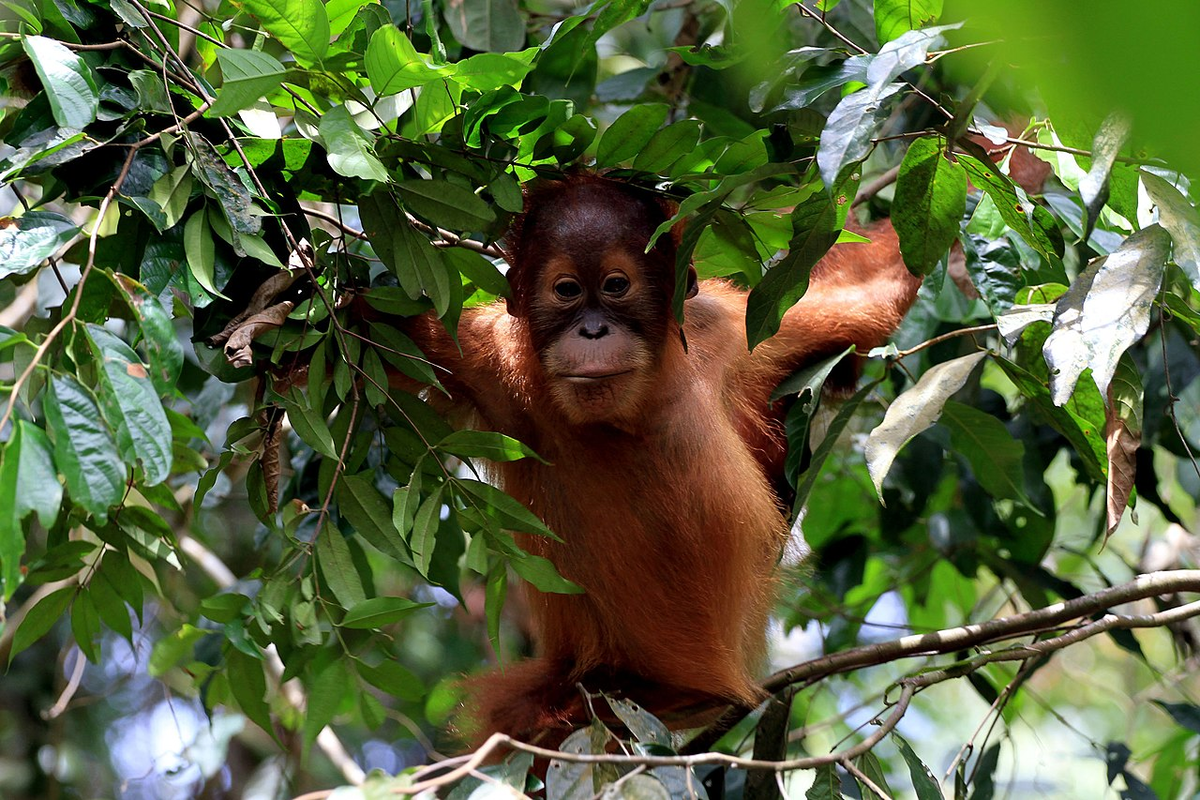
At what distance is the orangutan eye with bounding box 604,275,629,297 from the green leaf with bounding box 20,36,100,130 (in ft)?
4.90

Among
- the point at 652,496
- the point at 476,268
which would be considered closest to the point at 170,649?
the point at 652,496

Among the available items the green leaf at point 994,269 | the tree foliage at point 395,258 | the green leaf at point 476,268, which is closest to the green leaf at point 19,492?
the tree foliage at point 395,258

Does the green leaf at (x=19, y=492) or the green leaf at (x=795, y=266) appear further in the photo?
the green leaf at (x=795, y=266)

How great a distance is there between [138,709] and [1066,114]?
6746 millimetres

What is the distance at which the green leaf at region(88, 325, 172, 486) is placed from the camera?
1.78 m

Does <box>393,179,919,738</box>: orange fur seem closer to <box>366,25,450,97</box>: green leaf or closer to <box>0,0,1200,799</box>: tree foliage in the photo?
<box>0,0,1200,799</box>: tree foliage

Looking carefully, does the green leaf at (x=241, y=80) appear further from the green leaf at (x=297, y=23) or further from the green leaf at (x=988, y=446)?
the green leaf at (x=988, y=446)

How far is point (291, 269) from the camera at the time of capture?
260 centimetres

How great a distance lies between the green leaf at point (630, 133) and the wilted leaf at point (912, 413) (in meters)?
0.88

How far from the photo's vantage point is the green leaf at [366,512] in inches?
101

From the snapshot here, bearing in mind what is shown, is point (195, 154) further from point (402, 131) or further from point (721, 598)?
point (721, 598)

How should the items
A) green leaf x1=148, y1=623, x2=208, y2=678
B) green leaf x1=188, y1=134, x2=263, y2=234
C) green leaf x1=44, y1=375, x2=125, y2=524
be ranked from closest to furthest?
green leaf x1=44, y1=375, x2=125, y2=524 → green leaf x1=188, y1=134, x2=263, y2=234 → green leaf x1=148, y1=623, x2=208, y2=678

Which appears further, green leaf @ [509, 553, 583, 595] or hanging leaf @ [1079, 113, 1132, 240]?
green leaf @ [509, 553, 583, 595]

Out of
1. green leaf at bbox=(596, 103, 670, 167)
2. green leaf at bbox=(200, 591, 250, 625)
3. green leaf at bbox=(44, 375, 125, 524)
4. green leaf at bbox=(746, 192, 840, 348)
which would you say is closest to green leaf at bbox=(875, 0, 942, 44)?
green leaf at bbox=(746, 192, 840, 348)
